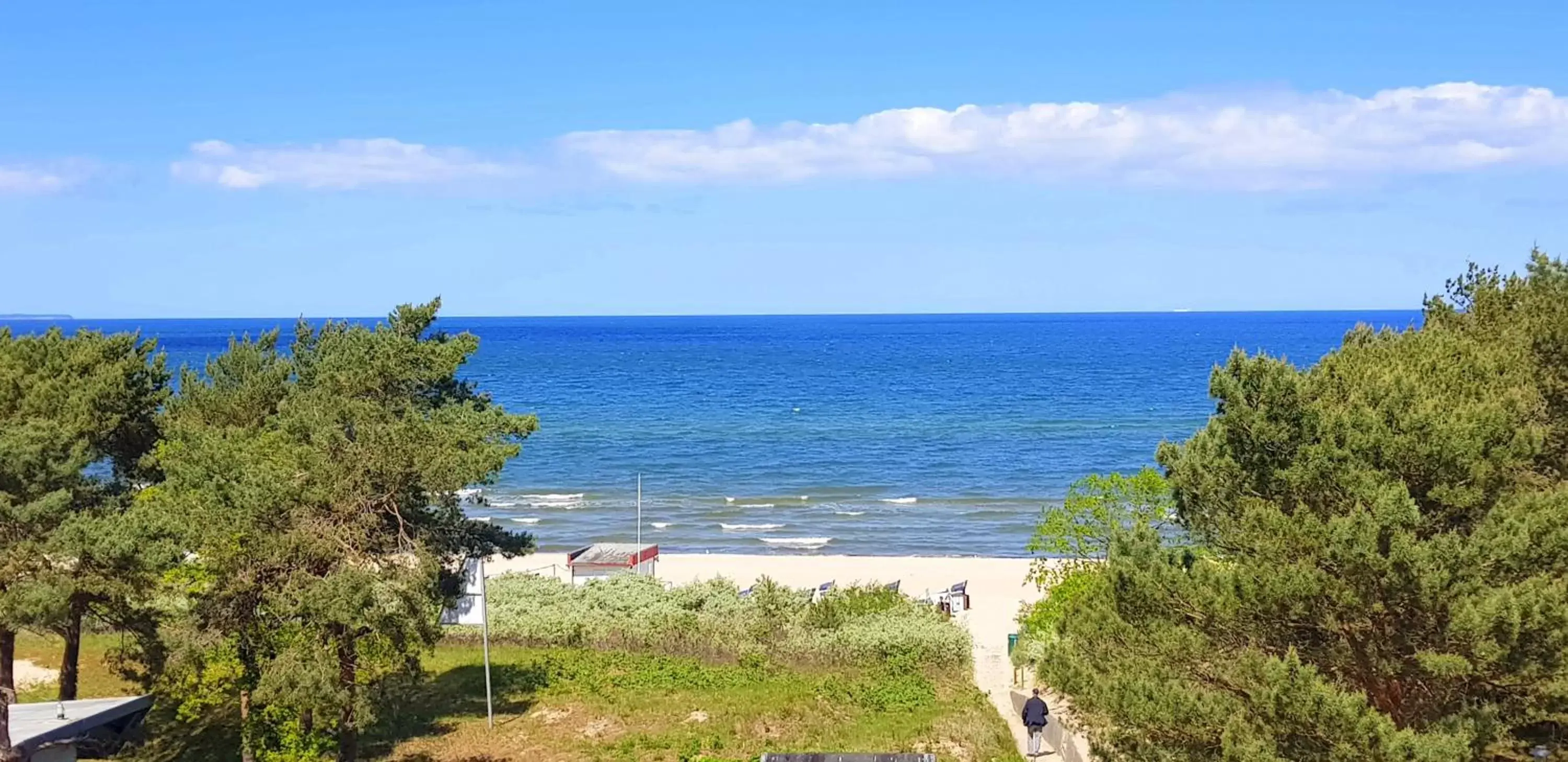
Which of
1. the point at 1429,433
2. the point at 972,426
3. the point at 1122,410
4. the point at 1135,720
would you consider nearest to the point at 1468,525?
the point at 1429,433

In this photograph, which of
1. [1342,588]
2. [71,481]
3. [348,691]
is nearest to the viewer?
[1342,588]

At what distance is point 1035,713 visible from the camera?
1956 cm

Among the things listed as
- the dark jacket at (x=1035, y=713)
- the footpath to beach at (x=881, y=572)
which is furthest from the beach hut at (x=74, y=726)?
the footpath to beach at (x=881, y=572)

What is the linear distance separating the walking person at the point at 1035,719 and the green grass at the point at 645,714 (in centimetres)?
40

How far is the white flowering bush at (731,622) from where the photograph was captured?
28.5m

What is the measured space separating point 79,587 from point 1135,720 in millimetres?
16508

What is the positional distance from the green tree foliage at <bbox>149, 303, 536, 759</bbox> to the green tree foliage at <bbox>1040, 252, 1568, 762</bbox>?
10529mm

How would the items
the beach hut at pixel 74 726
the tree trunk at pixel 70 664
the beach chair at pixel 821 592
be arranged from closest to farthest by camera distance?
1. the beach hut at pixel 74 726
2. the tree trunk at pixel 70 664
3. the beach chair at pixel 821 592

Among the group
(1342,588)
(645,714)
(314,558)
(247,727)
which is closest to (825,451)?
(645,714)

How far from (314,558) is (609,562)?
1902cm

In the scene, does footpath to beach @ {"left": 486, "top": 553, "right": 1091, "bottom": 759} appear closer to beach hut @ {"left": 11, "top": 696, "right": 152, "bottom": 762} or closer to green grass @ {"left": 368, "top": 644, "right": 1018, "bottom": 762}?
green grass @ {"left": 368, "top": 644, "right": 1018, "bottom": 762}

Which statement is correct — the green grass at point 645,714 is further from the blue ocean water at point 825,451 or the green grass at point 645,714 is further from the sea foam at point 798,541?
the sea foam at point 798,541

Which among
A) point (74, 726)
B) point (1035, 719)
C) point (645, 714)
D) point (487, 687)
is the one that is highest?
point (74, 726)

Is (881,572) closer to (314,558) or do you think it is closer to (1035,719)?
(1035,719)
